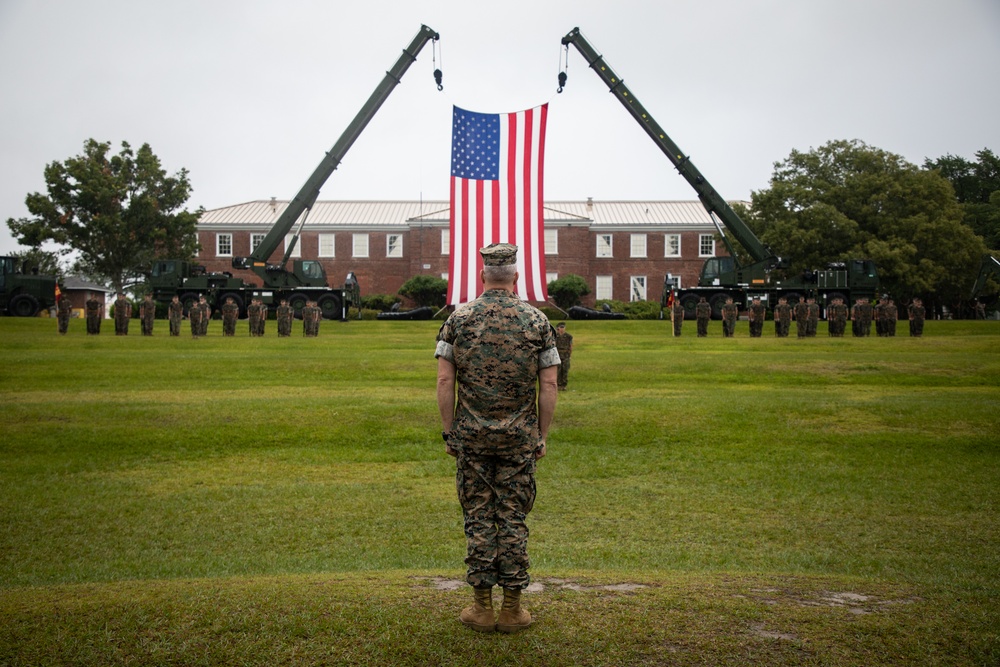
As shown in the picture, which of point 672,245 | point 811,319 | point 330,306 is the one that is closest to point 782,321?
point 811,319

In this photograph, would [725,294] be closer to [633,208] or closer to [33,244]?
[633,208]

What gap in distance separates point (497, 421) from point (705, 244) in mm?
61854

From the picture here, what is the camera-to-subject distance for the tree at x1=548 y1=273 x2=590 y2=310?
58250 mm

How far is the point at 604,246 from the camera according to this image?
2539 inches

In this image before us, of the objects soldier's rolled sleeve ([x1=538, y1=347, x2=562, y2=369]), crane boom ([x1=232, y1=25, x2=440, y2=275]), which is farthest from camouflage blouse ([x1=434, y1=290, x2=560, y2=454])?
crane boom ([x1=232, y1=25, x2=440, y2=275])

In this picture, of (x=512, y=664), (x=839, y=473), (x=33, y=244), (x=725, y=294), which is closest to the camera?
(x=512, y=664)

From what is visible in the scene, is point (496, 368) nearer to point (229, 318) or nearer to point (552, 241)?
point (229, 318)

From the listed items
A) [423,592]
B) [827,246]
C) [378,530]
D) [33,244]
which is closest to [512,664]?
[423,592]

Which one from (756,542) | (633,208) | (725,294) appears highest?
(633,208)

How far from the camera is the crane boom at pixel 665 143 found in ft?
107

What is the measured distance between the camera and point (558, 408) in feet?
49.4

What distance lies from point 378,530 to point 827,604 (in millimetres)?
4640

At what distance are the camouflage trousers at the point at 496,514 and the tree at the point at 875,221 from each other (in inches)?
1777

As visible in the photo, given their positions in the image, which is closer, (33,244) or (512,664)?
(512,664)
